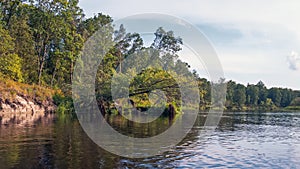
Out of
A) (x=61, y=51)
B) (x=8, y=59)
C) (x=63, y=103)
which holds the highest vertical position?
(x=61, y=51)

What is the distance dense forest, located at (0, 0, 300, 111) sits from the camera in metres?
48.8

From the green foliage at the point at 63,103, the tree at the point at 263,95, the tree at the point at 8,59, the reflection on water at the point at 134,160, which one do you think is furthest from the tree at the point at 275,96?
the reflection on water at the point at 134,160

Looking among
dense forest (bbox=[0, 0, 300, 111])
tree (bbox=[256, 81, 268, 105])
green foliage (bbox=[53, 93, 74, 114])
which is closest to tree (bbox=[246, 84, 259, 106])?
tree (bbox=[256, 81, 268, 105])

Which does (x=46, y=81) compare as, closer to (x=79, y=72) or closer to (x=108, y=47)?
(x=79, y=72)

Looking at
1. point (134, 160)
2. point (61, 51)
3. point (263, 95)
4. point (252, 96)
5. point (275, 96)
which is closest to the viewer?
point (134, 160)

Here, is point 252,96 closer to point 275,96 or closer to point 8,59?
point 275,96

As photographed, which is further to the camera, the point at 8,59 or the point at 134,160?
the point at 8,59

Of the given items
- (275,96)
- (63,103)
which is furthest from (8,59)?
A: (275,96)

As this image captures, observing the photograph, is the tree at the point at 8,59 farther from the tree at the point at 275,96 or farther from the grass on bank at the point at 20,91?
the tree at the point at 275,96

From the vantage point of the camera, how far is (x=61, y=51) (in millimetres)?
67438

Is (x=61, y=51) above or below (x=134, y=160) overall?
above

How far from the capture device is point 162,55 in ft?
212

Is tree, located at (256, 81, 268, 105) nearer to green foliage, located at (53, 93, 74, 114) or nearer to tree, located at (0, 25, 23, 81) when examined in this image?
green foliage, located at (53, 93, 74, 114)

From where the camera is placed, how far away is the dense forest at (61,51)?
160ft
